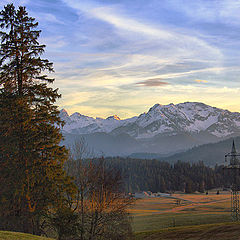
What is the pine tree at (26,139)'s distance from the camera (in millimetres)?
26578

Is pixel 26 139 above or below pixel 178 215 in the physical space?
above

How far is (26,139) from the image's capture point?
90.7ft

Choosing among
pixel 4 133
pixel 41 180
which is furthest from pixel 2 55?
pixel 41 180

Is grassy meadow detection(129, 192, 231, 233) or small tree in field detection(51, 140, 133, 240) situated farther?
grassy meadow detection(129, 192, 231, 233)

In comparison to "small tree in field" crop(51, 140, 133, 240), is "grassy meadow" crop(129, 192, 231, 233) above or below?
below

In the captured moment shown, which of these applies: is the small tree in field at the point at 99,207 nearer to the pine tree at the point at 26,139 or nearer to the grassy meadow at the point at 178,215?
the pine tree at the point at 26,139

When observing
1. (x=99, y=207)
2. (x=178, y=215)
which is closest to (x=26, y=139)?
(x=99, y=207)

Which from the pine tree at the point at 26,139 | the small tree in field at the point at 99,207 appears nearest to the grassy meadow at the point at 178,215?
the small tree in field at the point at 99,207

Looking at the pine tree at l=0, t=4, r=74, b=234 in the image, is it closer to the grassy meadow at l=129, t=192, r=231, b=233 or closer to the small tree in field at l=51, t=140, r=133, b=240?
the small tree in field at l=51, t=140, r=133, b=240

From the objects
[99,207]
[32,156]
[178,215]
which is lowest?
[178,215]

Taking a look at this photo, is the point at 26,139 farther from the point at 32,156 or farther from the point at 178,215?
the point at 178,215

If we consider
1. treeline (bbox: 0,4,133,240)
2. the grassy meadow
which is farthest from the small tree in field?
the grassy meadow

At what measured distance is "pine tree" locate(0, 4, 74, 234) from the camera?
2658 cm

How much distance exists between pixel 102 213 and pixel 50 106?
11.4 m
